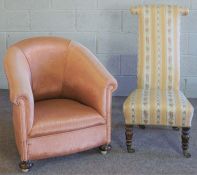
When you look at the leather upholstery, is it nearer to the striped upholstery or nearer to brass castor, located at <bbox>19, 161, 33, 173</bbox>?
brass castor, located at <bbox>19, 161, 33, 173</bbox>

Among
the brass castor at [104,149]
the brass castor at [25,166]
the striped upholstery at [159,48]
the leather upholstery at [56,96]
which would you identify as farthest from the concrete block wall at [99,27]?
the brass castor at [25,166]

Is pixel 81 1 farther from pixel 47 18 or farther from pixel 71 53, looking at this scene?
pixel 71 53

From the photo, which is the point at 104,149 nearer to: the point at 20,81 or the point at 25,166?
the point at 25,166

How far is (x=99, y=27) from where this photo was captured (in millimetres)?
3580

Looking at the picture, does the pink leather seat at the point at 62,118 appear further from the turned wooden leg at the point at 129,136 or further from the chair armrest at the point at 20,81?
the turned wooden leg at the point at 129,136

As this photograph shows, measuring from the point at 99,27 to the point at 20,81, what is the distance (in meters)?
1.55

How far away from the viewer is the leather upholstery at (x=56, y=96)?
7.27 ft

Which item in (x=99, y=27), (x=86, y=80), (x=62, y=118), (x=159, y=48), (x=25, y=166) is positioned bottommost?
(x=25, y=166)

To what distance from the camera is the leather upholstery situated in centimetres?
221

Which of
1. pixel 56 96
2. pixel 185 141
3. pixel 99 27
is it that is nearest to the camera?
pixel 185 141

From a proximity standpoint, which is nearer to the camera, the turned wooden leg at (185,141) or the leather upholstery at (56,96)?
the leather upholstery at (56,96)

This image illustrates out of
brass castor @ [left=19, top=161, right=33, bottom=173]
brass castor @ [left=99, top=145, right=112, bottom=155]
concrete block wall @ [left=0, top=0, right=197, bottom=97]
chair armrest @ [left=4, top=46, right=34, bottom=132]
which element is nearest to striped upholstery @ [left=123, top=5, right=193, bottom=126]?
brass castor @ [left=99, top=145, right=112, bottom=155]

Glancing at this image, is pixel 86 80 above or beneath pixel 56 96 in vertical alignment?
above

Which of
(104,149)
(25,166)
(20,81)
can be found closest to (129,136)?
(104,149)
